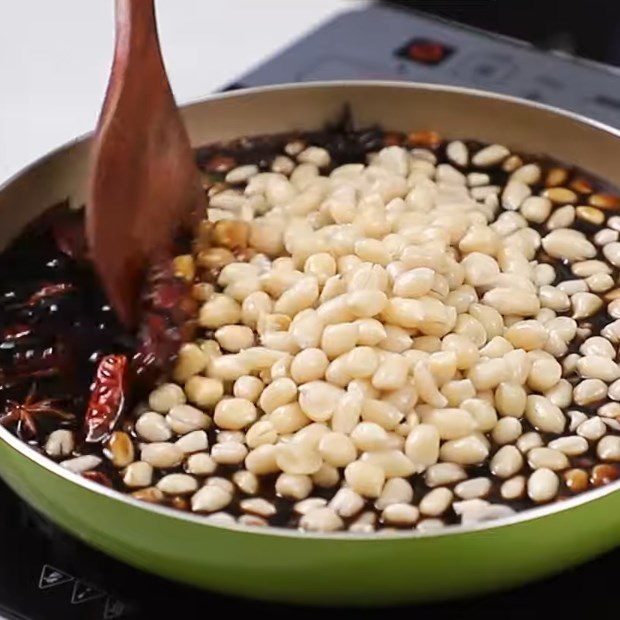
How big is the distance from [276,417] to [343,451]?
0.05 meters

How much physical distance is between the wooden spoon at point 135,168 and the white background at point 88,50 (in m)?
0.37

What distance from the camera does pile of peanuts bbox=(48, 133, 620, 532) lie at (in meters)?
0.71

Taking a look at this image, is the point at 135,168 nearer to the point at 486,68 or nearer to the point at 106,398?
the point at 106,398

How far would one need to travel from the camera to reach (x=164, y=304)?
2.73 ft

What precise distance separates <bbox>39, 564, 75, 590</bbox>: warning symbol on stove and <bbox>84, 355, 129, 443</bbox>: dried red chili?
0.27ft

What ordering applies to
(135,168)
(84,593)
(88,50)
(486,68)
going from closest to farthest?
(84,593), (135,168), (486,68), (88,50)

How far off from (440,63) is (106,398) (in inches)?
26.0

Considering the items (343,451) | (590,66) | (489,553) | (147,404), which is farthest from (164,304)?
(590,66)

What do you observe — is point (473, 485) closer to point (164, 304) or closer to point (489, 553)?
point (489, 553)

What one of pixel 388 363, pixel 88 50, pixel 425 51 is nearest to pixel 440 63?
pixel 425 51

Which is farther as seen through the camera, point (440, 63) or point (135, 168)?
point (440, 63)

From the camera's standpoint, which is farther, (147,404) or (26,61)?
(26,61)

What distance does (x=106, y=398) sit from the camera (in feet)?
2.49

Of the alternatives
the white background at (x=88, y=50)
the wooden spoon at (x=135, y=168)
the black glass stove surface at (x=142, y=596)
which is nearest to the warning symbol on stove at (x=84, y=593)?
the black glass stove surface at (x=142, y=596)
